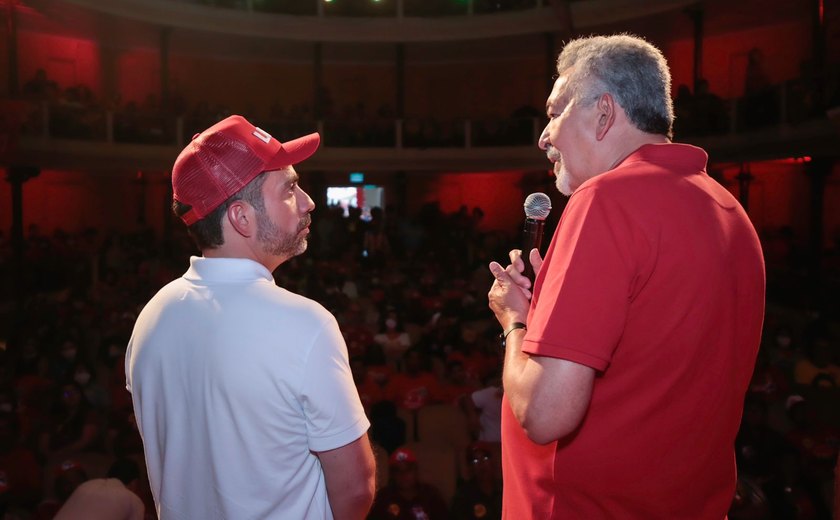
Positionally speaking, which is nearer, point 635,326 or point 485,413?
point 635,326

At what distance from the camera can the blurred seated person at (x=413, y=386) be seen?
7602 mm

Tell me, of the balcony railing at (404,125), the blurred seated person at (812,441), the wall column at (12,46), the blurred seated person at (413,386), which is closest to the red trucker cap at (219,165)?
the blurred seated person at (812,441)

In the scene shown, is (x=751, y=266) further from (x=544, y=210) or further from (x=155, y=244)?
(x=155, y=244)

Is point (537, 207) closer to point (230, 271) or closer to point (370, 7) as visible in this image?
point (230, 271)

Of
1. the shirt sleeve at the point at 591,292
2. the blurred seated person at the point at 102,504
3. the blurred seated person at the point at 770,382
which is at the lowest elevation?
the blurred seated person at the point at 770,382

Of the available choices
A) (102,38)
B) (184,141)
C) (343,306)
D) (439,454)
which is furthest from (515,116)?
(439,454)

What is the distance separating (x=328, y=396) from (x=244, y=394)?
0.58 ft

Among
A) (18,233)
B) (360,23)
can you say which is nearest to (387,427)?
(18,233)

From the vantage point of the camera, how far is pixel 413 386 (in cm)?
786

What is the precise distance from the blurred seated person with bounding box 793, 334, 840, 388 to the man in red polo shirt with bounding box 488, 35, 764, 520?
275 inches

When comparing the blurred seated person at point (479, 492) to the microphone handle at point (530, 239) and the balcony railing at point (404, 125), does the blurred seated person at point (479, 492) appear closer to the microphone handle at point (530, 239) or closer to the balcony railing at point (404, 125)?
the microphone handle at point (530, 239)

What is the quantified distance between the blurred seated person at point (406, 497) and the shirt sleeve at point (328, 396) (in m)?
4.12

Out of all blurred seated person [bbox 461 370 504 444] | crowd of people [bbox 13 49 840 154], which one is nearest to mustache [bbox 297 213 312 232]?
blurred seated person [bbox 461 370 504 444]

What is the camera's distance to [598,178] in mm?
1372
